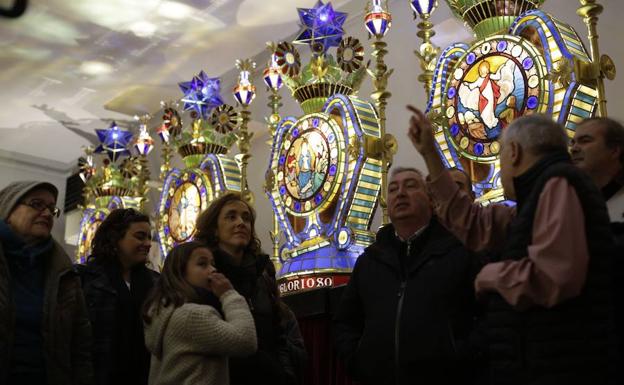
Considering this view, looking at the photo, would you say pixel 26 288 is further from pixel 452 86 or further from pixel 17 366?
pixel 452 86

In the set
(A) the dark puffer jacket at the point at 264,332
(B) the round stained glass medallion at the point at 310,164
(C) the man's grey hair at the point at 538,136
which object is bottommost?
(A) the dark puffer jacket at the point at 264,332

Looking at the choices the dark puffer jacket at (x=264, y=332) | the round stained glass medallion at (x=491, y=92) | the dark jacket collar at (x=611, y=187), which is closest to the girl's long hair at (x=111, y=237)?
the dark puffer jacket at (x=264, y=332)

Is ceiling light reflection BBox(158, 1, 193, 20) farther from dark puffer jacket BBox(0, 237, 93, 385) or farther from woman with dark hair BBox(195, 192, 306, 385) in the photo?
dark puffer jacket BBox(0, 237, 93, 385)

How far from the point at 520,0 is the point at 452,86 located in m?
0.68

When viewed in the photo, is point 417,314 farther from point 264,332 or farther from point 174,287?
point 174,287

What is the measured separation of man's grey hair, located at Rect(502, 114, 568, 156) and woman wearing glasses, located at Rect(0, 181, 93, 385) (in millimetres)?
2117

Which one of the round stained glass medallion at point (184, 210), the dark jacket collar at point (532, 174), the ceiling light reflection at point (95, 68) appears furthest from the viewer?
the ceiling light reflection at point (95, 68)

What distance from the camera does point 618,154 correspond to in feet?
10.2

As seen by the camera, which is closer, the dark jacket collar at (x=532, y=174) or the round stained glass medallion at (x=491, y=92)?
the dark jacket collar at (x=532, y=174)

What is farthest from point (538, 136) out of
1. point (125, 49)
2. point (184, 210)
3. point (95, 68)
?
point (95, 68)

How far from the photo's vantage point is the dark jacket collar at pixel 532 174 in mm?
2678

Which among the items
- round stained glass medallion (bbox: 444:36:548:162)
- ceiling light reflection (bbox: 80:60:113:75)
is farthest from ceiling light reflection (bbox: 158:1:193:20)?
round stained glass medallion (bbox: 444:36:548:162)

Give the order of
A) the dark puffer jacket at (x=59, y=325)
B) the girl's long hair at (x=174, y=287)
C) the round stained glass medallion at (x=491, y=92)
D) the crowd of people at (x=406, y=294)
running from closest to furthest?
the crowd of people at (x=406, y=294), the dark puffer jacket at (x=59, y=325), the girl's long hair at (x=174, y=287), the round stained glass medallion at (x=491, y=92)

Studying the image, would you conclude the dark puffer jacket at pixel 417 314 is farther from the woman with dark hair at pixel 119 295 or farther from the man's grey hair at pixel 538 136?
the woman with dark hair at pixel 119 295
